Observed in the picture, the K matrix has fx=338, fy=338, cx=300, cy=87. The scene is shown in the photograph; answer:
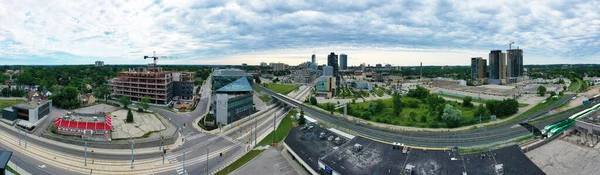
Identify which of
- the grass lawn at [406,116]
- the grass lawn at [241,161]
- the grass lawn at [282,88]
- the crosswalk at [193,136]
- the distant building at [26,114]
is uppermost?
the grass lawn at [282,88]

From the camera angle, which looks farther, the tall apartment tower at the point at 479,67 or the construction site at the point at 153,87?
the tall apartment tower at the point at 479,67

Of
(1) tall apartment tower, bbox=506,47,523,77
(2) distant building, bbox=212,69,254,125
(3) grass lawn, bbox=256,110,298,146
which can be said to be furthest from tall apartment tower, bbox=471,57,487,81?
(2) distant building, bbox=212,69,254,125

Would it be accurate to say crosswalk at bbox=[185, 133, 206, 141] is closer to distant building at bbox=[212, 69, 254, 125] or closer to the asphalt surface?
distant building at bbox=[212, 69, 254, 125]

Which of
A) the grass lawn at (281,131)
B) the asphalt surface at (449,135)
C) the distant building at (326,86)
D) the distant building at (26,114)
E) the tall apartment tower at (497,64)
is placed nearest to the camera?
the asphalt surface at (449,135)

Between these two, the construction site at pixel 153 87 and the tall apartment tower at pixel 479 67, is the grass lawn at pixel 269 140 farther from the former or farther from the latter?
the tall apartment tower at pixel 479 67

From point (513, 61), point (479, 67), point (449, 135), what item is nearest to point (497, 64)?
point (513, 61)

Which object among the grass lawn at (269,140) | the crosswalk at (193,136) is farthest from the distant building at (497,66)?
the crosswalk at (193,136)

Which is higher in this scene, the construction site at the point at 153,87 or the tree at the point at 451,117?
the construction site at the point at 153,87

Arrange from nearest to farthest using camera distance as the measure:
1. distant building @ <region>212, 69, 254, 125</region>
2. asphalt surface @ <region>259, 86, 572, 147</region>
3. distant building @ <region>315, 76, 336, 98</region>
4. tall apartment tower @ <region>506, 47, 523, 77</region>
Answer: asphalt surface @ <region>259, 86, 572, 147</region>
distant building @ <region>212, 69, 254, 125</region>
distant building @ <region>315, 76, 336, 98</region>
tall apartment tower @ <region>506, 47, 523, 77</region>
